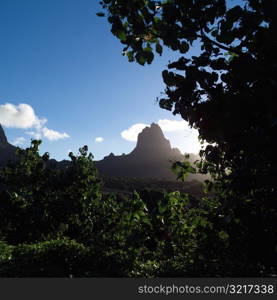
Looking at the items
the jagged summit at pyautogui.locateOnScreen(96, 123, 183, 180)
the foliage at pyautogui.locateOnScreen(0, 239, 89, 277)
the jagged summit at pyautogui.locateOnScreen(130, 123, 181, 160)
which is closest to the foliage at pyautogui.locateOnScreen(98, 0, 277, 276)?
the foliage at pyautogui.locateOnScreen(0, 239, 89, 277)

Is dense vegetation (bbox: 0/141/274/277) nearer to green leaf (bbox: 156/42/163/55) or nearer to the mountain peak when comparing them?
green leaf (bbox: 156/42/163/55)

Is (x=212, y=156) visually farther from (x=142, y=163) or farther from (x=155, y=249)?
(x=142, y=163)

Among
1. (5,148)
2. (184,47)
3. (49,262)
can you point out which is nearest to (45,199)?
(49,262)

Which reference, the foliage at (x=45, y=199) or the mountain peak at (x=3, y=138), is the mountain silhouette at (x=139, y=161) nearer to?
the mountain peak at (x=3, y=138)

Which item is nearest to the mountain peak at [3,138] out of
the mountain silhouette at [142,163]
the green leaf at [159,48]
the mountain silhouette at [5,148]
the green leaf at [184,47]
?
the mountain silhouette at [5,148]

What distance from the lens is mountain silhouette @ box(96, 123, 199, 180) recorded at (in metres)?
150

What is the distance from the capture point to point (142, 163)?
17062 cm

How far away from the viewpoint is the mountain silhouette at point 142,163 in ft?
493

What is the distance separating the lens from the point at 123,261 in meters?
7.38

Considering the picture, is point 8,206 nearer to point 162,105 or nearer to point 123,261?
point 123,261

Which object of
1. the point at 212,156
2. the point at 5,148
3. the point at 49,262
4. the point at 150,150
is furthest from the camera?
the point at 150,150

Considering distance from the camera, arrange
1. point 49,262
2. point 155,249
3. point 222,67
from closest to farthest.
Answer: point 222,67 → point 49,262 → point 155,249
